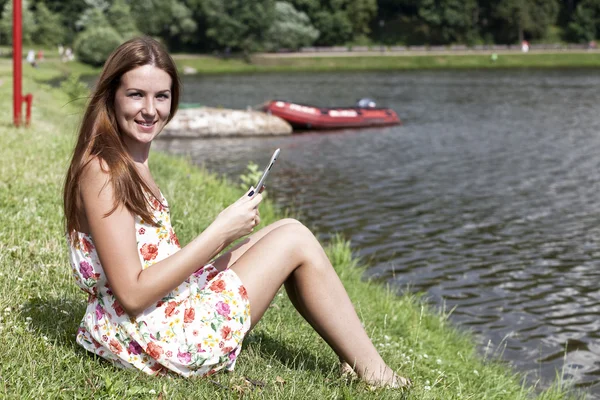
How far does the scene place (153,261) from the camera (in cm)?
323

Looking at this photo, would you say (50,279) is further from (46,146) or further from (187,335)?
(46,146)

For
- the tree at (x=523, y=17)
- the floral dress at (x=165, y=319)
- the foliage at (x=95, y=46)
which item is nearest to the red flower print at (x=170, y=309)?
the floral dress at (x=165, y=319)

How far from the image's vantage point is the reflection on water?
723 centimetres

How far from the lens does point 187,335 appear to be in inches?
125

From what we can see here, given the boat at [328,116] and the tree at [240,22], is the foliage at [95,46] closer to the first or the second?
the tree at [240,22]

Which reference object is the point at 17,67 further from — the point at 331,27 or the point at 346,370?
the point at 331,27

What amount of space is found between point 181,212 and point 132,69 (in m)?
3.96

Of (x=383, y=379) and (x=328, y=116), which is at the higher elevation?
(x=383, y=379)

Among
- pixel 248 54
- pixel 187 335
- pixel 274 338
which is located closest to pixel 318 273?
pixel 187 335

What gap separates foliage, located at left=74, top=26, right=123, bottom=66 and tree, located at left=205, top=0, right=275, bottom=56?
1232 centimetres

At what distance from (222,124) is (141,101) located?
20.6 m

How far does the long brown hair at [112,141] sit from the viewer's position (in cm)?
308

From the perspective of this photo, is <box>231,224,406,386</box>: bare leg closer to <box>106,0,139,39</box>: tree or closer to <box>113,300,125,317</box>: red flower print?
<box>113,300,125,317</box>: red flower print

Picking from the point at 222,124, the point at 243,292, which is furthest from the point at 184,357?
the point at 222,124
